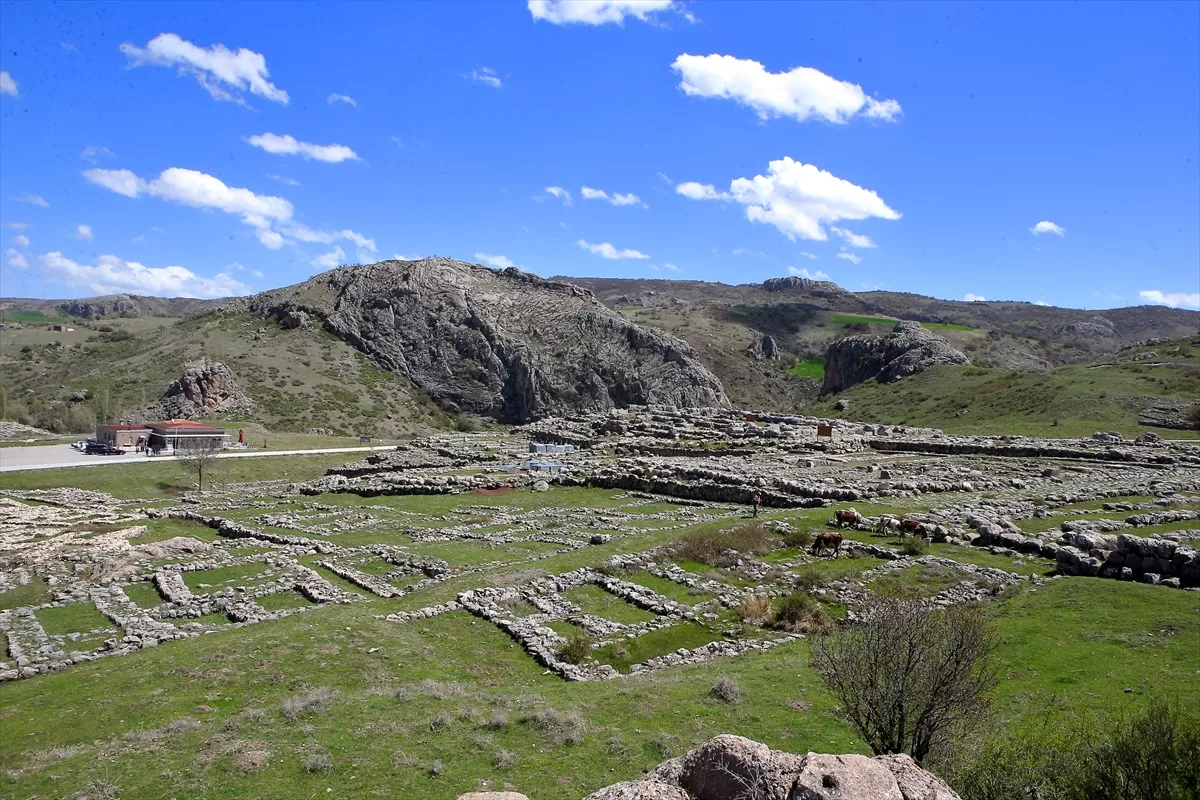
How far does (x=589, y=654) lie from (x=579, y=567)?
7.71m

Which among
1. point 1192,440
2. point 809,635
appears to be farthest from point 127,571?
point 1192,440

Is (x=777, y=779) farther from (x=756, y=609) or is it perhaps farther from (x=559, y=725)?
(x=756, y=609)

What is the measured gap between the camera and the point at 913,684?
9594 mm

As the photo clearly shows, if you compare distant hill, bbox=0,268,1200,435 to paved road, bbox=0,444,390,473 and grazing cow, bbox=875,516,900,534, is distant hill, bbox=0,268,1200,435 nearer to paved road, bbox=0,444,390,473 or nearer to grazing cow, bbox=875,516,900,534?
paved road, bbox=0,444,390,473

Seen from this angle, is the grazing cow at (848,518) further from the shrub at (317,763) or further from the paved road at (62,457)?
the paved road at (62,457)

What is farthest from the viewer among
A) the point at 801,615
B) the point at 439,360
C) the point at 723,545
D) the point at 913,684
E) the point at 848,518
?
the point at 439,360

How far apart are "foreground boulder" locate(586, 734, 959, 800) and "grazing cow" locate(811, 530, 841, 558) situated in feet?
67.9

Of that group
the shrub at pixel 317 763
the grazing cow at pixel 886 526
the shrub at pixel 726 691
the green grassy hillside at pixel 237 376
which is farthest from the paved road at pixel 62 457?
the shrub at pixel 726 691

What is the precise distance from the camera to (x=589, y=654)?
59.6 feet

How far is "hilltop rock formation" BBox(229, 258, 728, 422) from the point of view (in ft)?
387

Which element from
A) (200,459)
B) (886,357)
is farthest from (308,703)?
(886,357)

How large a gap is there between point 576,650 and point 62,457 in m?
55.3

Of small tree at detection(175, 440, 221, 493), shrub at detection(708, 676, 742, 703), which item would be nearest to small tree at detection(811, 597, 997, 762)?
shrub at detection(708, 676, 742, 703)

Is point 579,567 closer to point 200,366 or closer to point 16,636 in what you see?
point 16,636
